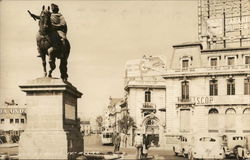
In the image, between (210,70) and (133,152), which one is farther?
(210,70)

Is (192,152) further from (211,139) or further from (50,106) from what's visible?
(50,106)

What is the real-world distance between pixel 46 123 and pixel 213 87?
37478 mm

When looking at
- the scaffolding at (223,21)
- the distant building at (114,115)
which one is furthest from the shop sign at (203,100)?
the distant building at (114,115)

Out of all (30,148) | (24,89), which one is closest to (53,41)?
(24,89)

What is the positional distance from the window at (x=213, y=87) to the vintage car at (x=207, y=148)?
70.4ft

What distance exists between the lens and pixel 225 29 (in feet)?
194

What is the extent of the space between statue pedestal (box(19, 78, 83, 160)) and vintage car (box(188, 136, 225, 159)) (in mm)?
14774

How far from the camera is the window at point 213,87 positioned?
169 ft

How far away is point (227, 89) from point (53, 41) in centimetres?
3642

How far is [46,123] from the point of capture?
16422 millimetres

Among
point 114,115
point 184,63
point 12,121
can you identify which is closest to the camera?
point 184,63

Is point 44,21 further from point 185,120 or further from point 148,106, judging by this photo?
point 148,106

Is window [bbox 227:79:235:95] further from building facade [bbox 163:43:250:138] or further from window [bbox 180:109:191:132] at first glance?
window [bbox 180:109:191:132]

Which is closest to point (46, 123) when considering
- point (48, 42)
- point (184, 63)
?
point (48, 42)
